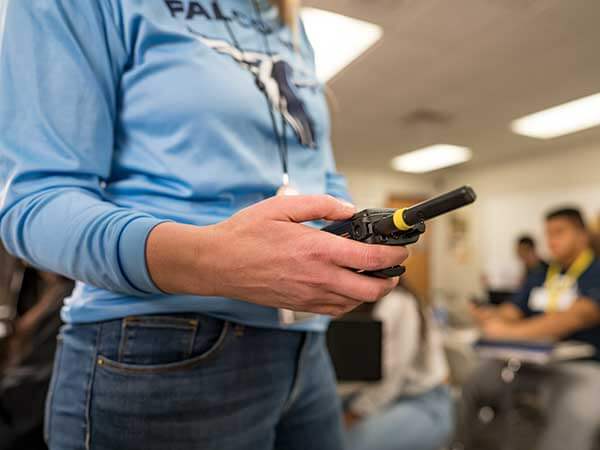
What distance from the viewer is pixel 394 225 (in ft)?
0.92

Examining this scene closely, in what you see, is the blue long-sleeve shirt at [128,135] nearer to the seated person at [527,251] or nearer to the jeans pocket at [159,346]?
the jeans pocket at [159,346]

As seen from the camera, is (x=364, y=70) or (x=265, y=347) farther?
(x=364, y=70)

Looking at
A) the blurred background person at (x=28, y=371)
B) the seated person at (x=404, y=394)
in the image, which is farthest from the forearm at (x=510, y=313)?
the blurred background person at (x=28, y=371)

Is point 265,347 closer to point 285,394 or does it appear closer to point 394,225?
point 285,394

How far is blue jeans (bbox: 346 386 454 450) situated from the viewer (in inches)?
51.6

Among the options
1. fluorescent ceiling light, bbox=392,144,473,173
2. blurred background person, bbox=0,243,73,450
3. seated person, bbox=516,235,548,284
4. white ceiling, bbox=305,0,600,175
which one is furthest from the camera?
seated person, bbox=516,235,548,284

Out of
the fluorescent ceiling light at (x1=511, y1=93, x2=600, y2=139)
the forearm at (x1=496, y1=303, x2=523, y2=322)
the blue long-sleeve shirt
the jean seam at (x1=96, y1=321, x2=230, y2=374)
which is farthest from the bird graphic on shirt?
the forearm at (x1=496, y1=303, x2=523, y2=322)

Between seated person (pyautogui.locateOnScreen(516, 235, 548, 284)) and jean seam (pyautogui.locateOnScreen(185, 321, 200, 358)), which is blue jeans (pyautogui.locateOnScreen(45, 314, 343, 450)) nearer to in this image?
jean seam (pyautogui.locateOnScreen(185, 321, 200, 358))

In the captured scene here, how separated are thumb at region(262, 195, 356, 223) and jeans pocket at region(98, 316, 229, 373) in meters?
0.15

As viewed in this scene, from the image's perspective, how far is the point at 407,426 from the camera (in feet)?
4.47

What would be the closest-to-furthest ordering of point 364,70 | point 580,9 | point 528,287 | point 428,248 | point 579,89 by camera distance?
point 580,9, point 579,89, point 364,70, point 528,287, point 428,248

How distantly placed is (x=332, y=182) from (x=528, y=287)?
2.36m

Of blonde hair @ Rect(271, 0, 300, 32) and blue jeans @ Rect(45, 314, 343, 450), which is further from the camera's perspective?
blonde hair @ Rect(271, 0, 300, 32)

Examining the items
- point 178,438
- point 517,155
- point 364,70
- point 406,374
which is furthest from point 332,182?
Answer: point 517,155
